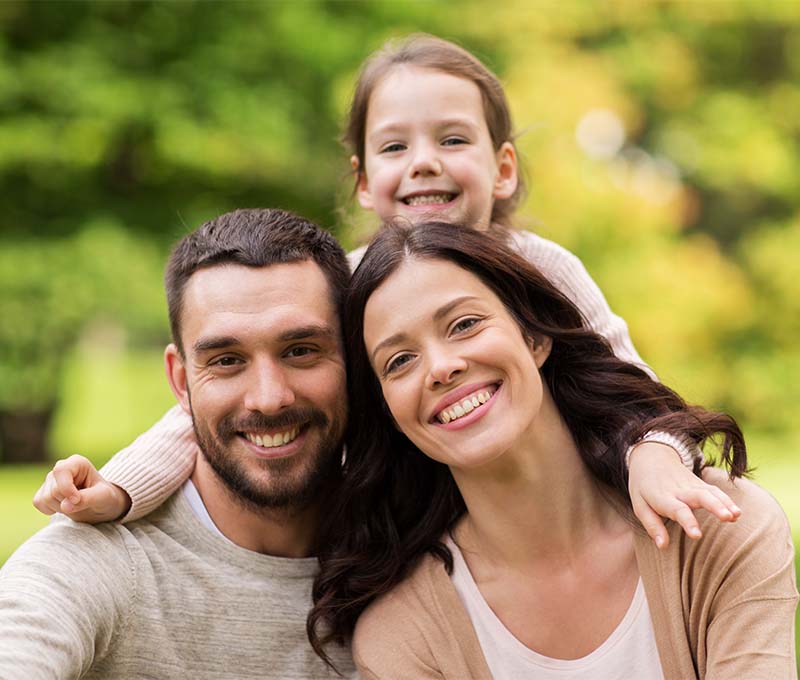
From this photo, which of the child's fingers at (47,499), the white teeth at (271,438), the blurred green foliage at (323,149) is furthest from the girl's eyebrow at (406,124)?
the blurred green foliage at (323,149)

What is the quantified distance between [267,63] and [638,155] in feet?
25.5

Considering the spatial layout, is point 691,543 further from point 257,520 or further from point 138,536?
point 138,536

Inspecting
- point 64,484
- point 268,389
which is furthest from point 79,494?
point 268,389

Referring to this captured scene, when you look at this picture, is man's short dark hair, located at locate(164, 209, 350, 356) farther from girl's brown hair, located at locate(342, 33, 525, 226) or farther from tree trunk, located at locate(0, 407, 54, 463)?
tree trunk, located at locate(0, 407, 54, 463)

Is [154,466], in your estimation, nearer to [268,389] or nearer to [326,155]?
[268,389]

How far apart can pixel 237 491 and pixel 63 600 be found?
58 cm

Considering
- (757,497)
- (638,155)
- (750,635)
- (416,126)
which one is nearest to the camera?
(750,635)

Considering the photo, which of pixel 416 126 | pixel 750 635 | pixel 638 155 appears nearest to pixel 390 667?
pixel 750 635

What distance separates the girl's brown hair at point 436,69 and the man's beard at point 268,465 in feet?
5.08

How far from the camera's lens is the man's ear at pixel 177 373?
3.35 metres

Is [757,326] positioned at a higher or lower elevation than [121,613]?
higher

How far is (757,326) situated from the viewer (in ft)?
53.7

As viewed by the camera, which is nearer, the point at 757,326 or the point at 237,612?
the point at 237,612

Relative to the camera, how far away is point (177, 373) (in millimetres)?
3377
